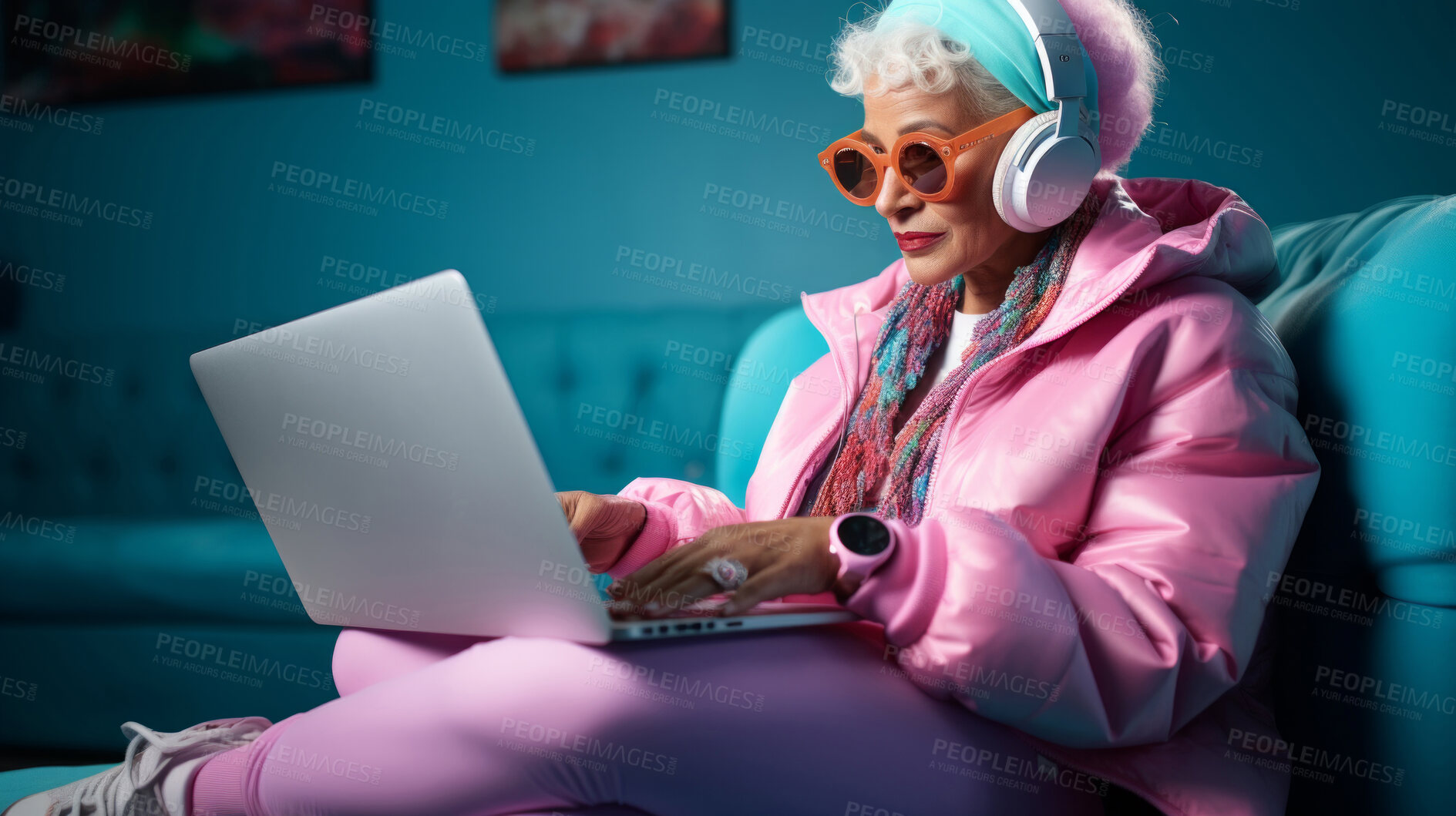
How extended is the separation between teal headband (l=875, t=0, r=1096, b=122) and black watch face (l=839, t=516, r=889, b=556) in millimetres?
533

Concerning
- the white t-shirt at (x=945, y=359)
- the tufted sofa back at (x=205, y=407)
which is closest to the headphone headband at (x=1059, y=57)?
the white t-shirt at (x=945, y=359)

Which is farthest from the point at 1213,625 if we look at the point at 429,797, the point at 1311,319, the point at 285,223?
the point at 285,223

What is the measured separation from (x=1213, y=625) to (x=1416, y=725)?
245 mm

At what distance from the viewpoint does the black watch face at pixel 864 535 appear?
0.75 m

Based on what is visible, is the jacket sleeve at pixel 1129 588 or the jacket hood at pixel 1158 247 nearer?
the jacket sleeve at pixel 1129 588

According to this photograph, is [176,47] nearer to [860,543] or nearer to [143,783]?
[143,783]

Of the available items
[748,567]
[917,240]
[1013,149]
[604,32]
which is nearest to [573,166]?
[604,32]

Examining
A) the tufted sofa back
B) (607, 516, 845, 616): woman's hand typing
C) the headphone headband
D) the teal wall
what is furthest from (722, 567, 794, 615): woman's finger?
the teal wall

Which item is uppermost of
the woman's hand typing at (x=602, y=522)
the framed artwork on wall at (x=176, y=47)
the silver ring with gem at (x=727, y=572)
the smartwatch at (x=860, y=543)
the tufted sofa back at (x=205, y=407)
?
the framed artwork on wall at (x=176, y=47)

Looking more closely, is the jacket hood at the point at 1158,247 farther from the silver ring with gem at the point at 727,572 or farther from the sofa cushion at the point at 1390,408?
the silver ring with gem at the point at 727,572

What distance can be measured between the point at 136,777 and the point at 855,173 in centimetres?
97

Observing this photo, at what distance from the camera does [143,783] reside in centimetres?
83

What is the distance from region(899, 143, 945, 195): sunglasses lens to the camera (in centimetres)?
106

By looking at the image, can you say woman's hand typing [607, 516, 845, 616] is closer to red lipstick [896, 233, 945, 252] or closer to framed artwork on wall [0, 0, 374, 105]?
red lipstick [896, 233, 945, 252]
